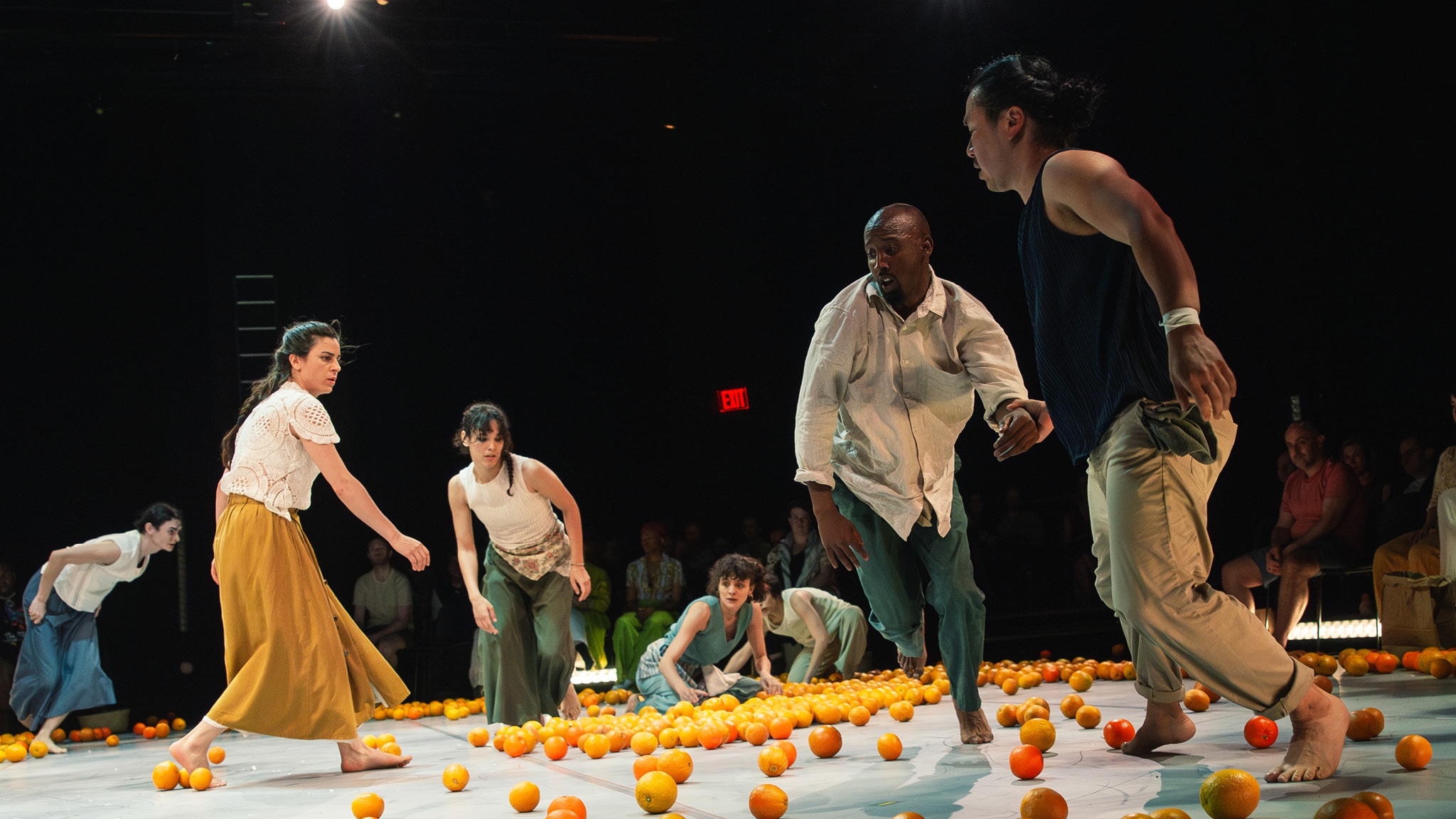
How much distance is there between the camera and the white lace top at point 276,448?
4.11 meters

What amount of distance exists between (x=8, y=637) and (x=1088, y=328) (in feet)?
29.6

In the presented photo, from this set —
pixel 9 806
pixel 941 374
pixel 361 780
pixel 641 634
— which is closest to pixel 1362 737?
pixel 941 374

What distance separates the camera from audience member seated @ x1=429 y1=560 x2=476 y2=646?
9.42 m

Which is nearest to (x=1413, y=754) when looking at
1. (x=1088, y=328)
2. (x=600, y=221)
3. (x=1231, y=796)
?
(x=1231, y=796)

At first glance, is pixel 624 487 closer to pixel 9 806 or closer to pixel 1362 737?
pixel 9 806

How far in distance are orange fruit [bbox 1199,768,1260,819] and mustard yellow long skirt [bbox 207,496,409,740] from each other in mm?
3011

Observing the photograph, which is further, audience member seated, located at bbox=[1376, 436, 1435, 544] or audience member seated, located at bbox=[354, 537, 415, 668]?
audience member seated, located at bbox=[354, 537, 415, 668]

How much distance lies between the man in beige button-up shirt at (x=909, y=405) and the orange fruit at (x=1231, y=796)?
5.24 ft

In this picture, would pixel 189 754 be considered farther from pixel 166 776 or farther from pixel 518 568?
pixel 518 568

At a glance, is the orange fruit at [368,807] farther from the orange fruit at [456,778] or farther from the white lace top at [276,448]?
the white lace top at [276,448]

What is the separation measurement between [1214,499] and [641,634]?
4.87m

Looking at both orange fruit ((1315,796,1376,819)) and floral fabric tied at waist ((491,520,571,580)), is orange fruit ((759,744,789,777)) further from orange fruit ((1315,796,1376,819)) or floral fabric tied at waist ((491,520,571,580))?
floral fabric tied at waist ((491,520,571,580))

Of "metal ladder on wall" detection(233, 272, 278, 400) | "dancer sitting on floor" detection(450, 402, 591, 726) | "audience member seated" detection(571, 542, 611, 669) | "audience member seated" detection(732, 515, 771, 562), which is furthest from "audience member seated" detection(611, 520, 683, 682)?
"metal ladder on wall" detection(233, 272, 278, 400)

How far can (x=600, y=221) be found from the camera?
1217 centimetres
